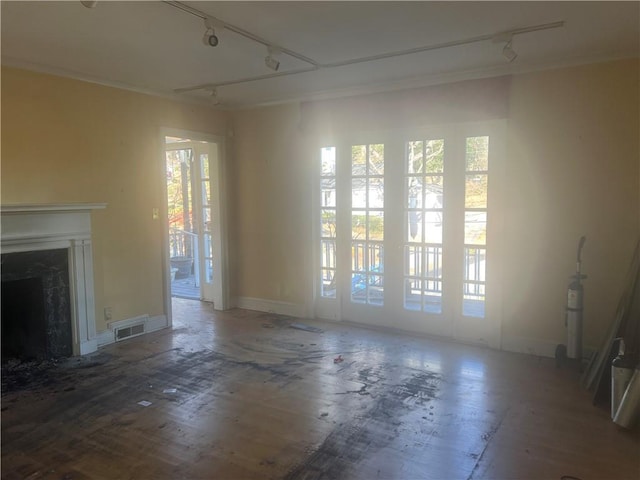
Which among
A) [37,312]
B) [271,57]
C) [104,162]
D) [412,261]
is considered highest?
[271,57]

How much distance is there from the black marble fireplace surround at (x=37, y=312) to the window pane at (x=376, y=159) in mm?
3227

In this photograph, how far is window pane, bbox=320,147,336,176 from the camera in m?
5.38

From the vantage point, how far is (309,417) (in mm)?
3162

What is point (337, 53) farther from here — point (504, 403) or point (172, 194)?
point (172, 194)

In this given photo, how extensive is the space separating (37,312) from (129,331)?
3.24ft

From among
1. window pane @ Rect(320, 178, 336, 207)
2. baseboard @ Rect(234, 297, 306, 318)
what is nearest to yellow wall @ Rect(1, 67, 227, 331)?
Result: baseboard @ Rect(234, 297, 306, 318)

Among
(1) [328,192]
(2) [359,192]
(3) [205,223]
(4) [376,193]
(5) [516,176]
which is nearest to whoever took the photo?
(5) [516,176]

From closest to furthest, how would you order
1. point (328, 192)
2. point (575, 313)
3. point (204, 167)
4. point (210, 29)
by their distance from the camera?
point (210, 29)
point (575, 313)
point (328, 192)
point (204, 167)

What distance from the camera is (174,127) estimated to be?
17.5ft

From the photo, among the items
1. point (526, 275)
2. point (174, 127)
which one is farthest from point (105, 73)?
point (526, 275)

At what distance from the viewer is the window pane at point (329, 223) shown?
18.0 ft

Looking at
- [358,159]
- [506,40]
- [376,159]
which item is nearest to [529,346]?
[376,159]

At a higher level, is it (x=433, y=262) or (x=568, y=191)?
(x=568, y=191)

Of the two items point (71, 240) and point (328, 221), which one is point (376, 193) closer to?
point (328, 221)
